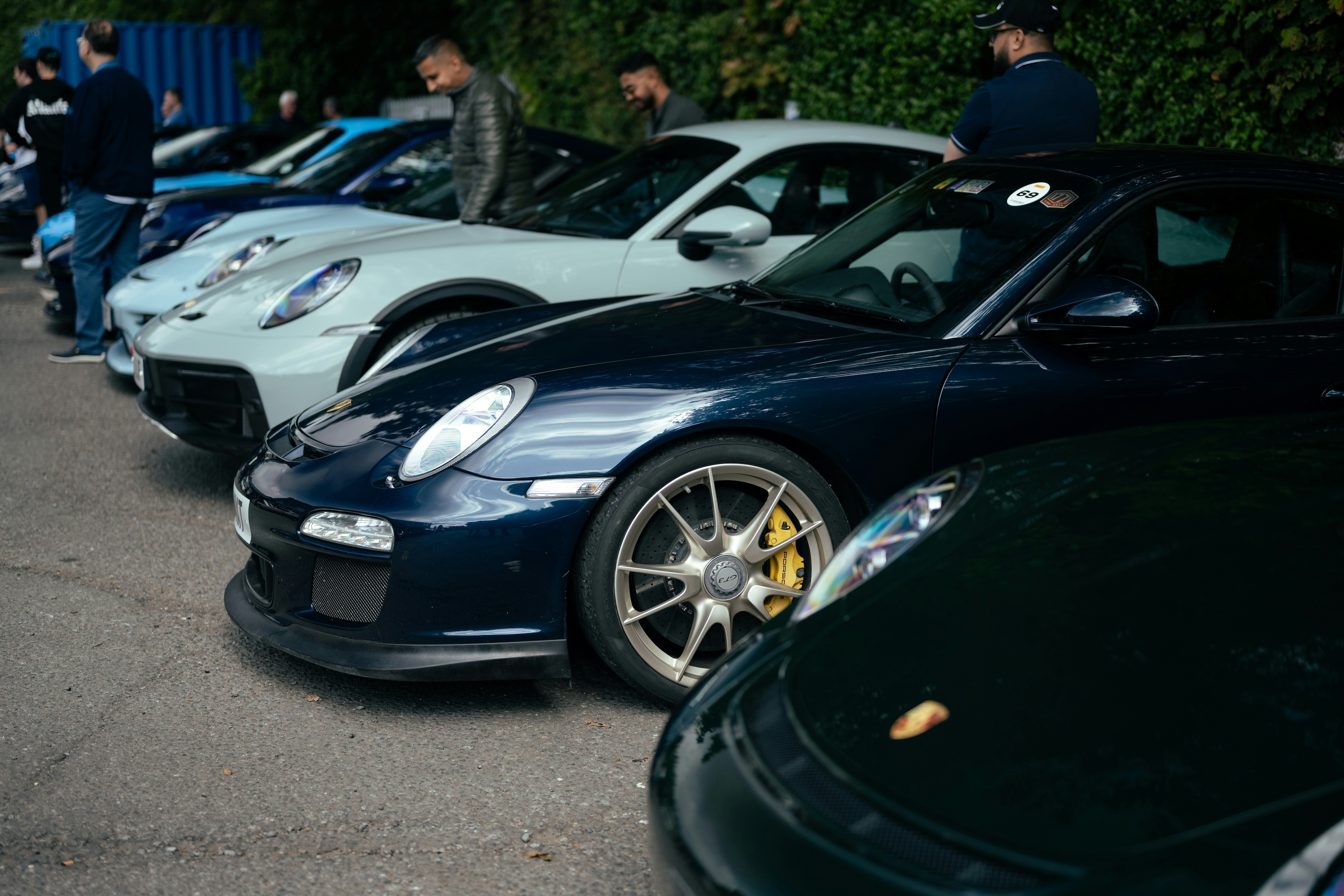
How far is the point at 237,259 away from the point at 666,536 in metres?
4.37

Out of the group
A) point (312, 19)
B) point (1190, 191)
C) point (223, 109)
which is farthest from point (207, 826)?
point (223, 109)

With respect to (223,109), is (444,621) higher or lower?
higher

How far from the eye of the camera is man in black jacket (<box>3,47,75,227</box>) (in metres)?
10.1

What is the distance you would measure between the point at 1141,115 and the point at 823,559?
5.41 metres

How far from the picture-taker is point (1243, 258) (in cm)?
347

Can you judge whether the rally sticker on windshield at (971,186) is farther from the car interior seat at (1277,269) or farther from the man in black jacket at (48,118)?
the man in black jacket at (48,118)

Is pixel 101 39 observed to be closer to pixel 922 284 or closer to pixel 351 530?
pixel 351 530

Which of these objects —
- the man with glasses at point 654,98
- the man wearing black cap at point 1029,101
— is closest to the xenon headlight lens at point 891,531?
the man wearing black cap at point 1029,101

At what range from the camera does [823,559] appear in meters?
3.07

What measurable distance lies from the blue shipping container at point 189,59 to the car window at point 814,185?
19.4 meters

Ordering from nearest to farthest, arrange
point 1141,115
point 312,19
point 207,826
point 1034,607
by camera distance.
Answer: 1. point 1034,607
2. point 207,826
3. point 1141,115
4. point 312,19

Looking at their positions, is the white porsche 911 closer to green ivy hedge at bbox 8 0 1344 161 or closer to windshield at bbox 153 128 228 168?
green ivy hedge at bbox 8 0 1344 161

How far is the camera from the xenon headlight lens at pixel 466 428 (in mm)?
2879

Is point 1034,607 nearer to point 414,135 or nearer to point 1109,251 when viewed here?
point 1109,251
